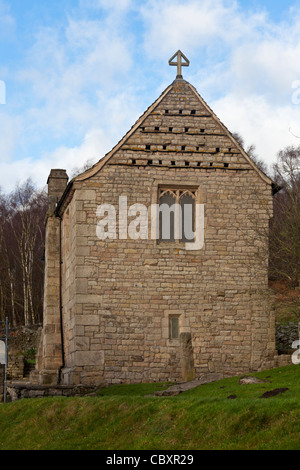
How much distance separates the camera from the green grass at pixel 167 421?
12.1 metres

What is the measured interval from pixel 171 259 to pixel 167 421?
30.5 ft

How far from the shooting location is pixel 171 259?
22.5m

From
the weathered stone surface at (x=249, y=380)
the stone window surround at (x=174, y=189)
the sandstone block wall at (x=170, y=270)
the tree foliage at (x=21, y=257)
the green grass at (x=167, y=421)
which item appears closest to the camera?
the green grass at (x=167, y=421)

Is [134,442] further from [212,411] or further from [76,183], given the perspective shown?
[76,183]

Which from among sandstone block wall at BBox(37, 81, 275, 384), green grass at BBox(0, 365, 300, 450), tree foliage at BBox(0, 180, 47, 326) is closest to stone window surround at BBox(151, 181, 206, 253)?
sandstone block wall at BBox(37, 81, 275, 384)

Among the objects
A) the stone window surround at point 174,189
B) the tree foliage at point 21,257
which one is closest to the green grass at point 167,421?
the stone window surround at point 174,189

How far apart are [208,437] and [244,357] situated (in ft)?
32.7

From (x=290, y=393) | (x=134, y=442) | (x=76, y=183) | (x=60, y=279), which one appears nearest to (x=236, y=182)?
(x=76, y=183)

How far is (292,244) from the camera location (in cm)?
2064

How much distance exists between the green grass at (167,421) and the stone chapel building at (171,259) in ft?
11.2

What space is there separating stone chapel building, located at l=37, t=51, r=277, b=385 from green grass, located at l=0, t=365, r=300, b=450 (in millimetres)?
3423

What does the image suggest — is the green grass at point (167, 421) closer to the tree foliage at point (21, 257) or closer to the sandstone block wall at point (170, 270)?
the sandstone block wall at point (170, 270)
